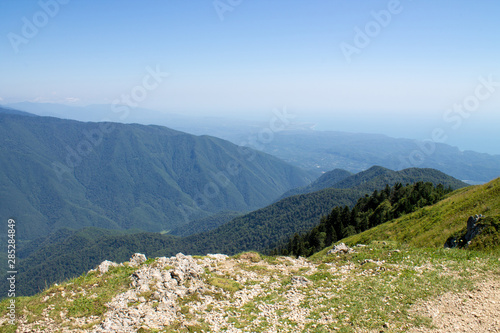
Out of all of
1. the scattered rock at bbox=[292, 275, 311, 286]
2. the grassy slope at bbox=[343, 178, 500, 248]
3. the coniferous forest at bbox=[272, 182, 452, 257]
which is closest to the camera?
the scattered rock at bbox=[292, 275, 311, 286]

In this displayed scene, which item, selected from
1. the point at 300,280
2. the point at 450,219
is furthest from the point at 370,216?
the point at 300,280

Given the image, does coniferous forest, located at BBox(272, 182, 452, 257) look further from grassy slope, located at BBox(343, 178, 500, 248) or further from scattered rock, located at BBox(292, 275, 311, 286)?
scattered rock, located at BBox(292, 275, 311, 286)

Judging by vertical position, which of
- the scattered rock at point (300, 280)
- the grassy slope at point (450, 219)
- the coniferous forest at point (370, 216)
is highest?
the grassy slope at point (450, 219)

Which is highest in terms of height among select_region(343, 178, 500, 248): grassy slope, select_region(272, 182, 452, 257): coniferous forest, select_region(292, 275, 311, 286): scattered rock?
select_region(343, 178, 500, 248): grassy slope

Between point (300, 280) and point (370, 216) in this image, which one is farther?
point (370, 216)

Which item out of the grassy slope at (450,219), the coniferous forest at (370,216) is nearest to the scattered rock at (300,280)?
the grassy slope at (450,219)

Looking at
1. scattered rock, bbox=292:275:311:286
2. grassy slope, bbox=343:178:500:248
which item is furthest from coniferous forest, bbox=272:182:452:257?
scattered rock, bbox=292:275:311:286

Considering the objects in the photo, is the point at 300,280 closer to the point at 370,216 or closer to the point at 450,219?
the point at 450,219

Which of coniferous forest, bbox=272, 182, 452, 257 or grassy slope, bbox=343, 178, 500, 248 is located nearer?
grassy slope, bbox=343, 178, 500, 248

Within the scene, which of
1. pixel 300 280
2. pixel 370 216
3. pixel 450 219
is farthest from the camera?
pixel 370 216

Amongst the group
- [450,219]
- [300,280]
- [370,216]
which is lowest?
[370,216]

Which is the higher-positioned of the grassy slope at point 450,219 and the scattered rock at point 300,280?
the grassy slope at point 450,219

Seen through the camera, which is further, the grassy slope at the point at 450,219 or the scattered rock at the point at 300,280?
the grassy slope at the point at 450,219

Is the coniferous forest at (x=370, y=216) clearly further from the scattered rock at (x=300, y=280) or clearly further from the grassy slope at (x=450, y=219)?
the scattered rock at (x=300, y=280)
